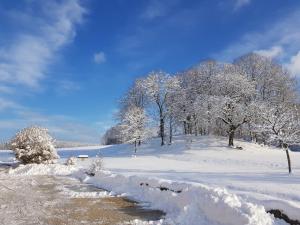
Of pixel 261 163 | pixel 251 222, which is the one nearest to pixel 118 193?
pixel 251 222

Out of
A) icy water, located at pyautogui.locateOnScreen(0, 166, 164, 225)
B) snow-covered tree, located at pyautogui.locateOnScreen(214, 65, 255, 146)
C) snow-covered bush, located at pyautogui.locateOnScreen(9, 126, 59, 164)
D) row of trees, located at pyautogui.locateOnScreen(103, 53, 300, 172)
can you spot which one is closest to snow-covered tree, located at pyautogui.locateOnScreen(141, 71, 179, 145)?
row of trees, located at pyautogui.locateOnScreen(103, 53, 300, 172)

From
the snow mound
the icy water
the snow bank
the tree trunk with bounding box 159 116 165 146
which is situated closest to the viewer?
the snow bank

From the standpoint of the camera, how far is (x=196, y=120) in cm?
5975

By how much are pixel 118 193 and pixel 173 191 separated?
501 cm

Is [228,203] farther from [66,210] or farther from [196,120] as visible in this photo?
[196,120]

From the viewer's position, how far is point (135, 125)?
6488 cm

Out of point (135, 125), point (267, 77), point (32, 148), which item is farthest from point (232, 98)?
point (32, 148)

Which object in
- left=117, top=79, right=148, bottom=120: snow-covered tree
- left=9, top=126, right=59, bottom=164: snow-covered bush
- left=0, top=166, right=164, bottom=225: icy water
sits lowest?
left=0, top=166, right=164, bottom=225: icy water

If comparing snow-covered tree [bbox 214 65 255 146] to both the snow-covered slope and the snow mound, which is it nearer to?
the snow-covered slope

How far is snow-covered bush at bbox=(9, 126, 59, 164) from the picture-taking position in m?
38.6

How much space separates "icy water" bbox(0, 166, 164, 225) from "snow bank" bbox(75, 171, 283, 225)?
82 cm

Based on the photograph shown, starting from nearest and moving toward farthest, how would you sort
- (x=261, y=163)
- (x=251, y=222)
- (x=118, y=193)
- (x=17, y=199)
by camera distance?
1. (x=251, y=222)
2. (x=17, y=199)
3. (x=118, y=193)
4. (x=261, y=163)

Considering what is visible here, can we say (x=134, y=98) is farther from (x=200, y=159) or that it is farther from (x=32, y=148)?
(x=32, y=148)

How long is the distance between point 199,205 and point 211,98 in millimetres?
41922
